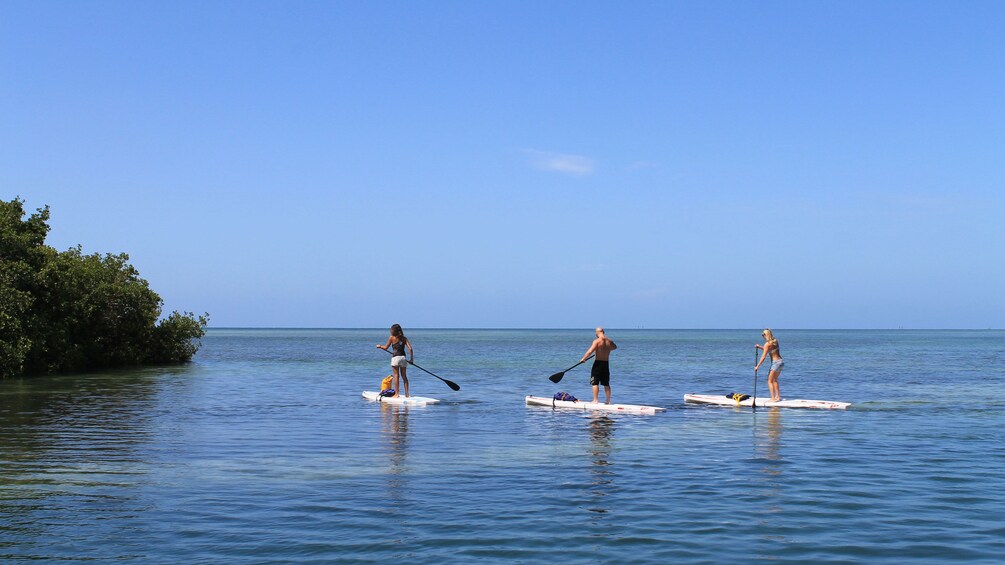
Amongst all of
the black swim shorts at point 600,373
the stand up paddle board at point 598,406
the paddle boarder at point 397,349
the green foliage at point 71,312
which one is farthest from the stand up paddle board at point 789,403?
the green foliage at point 71,312

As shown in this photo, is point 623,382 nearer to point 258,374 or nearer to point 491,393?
point 491,393

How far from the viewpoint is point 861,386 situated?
3597cm

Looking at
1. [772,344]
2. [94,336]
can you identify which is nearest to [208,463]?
[772,344]

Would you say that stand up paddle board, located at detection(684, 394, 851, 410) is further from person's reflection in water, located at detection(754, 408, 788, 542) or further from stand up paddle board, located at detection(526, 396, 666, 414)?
stand up paddle board, located at detection(526, 396, 666, 414)

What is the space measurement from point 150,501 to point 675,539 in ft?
21.4

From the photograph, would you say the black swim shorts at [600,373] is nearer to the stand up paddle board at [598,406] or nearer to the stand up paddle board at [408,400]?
the stand up paddle board at [598,406]

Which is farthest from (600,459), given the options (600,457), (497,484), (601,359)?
(601,359)

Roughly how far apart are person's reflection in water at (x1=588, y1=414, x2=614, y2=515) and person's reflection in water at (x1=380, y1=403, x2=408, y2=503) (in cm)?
261

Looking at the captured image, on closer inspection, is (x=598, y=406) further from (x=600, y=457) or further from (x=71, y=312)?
(x=71, y=312)

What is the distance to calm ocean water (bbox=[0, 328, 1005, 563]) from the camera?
30.3 feet

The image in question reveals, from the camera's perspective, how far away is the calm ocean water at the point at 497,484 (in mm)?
9242

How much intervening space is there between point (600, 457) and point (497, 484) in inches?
124

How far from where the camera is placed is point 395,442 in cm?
1720

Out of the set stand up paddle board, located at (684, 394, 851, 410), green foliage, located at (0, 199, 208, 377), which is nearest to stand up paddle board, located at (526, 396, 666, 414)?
stand up paddle board, located at (684, 394, 851, 410)
